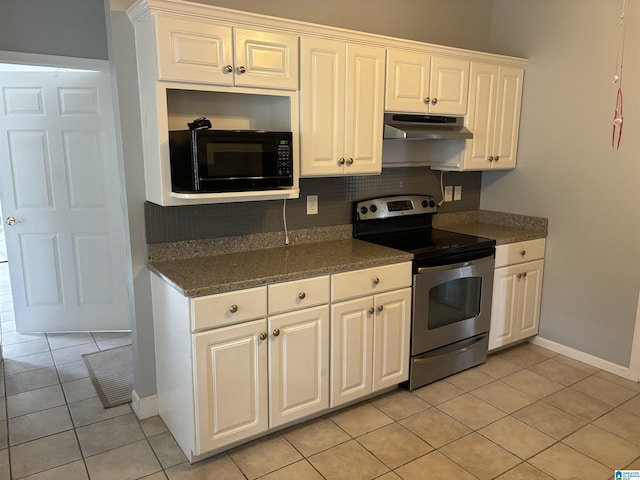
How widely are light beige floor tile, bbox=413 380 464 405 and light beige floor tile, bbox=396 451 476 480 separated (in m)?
0.54

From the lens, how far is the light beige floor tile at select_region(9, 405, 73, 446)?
→ 8.40ft

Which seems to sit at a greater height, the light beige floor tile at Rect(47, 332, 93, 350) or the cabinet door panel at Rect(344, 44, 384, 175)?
the cabinet door panel at Rect(344, 44, 384, 175)

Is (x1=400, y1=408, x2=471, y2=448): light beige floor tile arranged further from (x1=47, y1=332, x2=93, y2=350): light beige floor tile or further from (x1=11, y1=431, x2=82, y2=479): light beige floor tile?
(x1=47, y1=332, x2=93, y2=350): light beige floor tile

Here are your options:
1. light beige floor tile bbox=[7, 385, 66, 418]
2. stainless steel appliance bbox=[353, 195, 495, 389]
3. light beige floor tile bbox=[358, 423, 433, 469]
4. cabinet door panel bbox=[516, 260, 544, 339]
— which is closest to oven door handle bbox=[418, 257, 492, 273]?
stainless steel appliance bbox=[353, 195, 495, 389]

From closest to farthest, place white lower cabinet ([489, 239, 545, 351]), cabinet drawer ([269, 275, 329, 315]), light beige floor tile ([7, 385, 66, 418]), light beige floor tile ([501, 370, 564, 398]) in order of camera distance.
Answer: cabinet drawer ([269, 275, 329, 315])
light beige floor tile ([7, 385, 66, 418])
light beige floor tile ([501, 370, 564, 398])
white lower cabinet ([489, 239, 545, 351])

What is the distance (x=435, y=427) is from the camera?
8.67ft

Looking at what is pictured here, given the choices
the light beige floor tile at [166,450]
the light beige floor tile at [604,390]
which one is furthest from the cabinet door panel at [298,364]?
the light beige floor tile at [604,390]

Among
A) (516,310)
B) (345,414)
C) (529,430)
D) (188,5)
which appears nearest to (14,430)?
(345,414)

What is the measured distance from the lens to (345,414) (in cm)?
277

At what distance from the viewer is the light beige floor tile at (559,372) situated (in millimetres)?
3197

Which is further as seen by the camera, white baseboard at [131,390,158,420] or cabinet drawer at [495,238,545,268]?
cabinet drawer at [495,238,545,268]

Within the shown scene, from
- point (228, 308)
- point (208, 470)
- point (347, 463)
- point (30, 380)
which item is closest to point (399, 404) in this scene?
point (347, 463)

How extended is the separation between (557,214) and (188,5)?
110 inches

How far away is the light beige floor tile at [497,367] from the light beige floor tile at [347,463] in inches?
49.2
